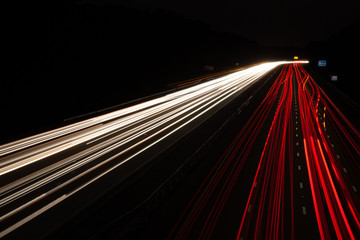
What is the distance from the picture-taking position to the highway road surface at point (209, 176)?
11.2m

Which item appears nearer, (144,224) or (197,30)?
(144,224)

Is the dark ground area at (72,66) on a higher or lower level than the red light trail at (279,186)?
higher

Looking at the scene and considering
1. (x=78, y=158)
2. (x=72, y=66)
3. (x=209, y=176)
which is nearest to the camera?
(x=209, y=176)

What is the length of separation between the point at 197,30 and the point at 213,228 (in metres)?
104

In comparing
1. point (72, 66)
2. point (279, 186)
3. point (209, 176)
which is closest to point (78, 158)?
point (209, 176)

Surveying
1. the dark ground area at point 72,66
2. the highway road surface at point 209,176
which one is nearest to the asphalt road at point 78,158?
the highway road surface at point 209,176

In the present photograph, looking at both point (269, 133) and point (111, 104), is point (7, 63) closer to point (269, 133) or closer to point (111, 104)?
point (111, 104)

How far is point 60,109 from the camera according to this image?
2609 centimetres

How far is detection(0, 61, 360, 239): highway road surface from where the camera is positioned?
11188mm

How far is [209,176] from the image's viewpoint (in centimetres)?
1531

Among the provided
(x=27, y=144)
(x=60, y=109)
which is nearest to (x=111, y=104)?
(x=60, y=109)

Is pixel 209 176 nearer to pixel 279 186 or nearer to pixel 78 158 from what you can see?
pixel 279 186

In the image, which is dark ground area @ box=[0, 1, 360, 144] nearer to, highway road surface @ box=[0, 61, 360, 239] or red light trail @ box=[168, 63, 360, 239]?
highway road surface @ box=[0, 61, 360, 239]

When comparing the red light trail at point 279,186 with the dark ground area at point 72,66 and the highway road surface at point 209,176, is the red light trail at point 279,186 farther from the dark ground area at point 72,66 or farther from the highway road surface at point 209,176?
the dark ground area at point 72,66
